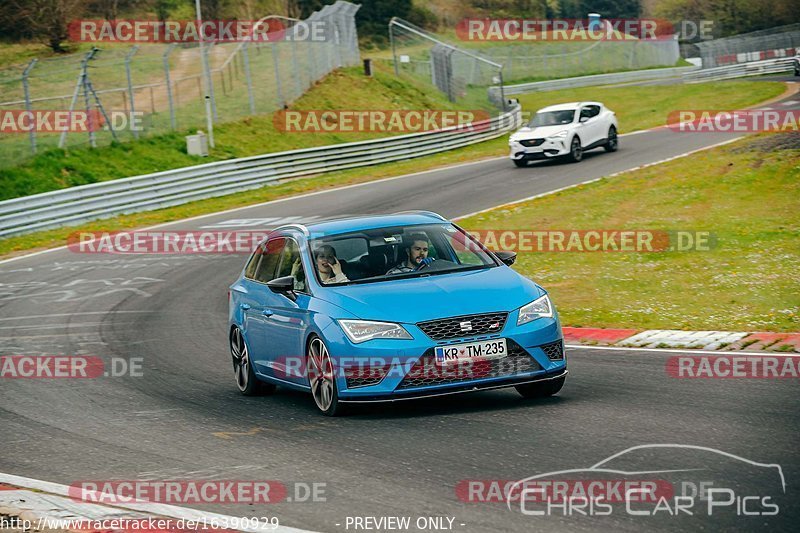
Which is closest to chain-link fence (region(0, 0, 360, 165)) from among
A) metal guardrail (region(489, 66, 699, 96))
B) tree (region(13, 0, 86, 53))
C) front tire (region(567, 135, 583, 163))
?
tree (region(13, 0, 86, 53))

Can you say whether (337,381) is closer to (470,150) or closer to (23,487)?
(23,487)

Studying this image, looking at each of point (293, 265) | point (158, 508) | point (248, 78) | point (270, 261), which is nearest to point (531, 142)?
point (248, 78)

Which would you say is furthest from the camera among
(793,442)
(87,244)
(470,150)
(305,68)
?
(305,68)

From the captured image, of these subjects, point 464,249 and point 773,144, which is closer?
point 464,249

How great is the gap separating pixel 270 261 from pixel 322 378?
215 cm

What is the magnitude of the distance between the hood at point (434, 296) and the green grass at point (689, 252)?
460cm

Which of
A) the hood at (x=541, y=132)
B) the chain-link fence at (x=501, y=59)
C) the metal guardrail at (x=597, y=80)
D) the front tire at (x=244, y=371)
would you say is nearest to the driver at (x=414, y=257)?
the front tire at (x=244, y=371)

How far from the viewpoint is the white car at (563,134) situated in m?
34.4

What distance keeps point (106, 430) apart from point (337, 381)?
2.01m

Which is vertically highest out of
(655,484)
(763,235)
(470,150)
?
(655,484)

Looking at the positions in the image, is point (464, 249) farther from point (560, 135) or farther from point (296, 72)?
point (296, 72)

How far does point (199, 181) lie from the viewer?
33.4 meters

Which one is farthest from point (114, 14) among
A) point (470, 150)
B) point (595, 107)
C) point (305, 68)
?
point (595, 107)

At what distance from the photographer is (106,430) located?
9.56 m
